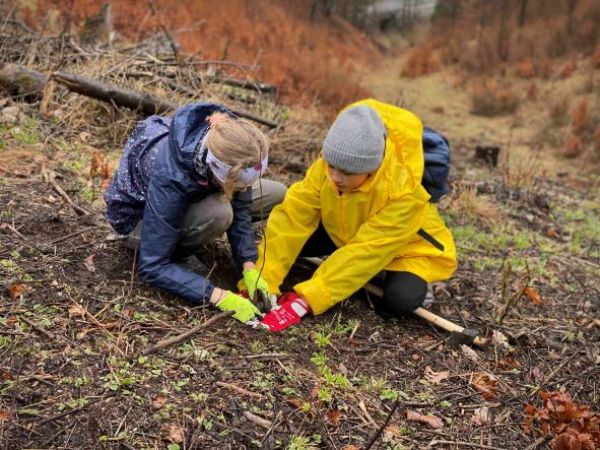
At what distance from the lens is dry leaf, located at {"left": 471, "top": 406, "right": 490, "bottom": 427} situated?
2855 millimetres

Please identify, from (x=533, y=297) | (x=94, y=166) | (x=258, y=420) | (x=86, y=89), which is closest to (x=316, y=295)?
(x=258, y=420)

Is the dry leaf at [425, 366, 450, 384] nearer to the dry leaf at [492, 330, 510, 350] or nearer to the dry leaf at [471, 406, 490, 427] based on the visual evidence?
the dry leaf at [471, 406, 490, 427]

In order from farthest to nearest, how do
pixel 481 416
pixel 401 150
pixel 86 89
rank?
pixel 86 89, pixel 401 150, pixel 481 416

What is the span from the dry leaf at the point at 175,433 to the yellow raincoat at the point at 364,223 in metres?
1.08

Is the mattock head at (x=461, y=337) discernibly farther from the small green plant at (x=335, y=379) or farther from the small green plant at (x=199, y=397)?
the small green plant at (x=199, y=397)

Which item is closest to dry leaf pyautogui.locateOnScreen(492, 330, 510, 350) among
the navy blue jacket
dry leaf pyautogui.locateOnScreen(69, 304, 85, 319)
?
the navy blue jacket

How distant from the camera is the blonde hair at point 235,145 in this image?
267cm

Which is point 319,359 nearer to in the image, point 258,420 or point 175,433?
point 258,420

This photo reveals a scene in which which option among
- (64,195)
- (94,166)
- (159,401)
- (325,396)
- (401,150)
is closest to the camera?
(159,401)

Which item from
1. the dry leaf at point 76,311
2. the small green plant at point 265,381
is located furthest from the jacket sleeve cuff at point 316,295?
the dry leaf at point 76,311

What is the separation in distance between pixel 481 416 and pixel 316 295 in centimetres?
100

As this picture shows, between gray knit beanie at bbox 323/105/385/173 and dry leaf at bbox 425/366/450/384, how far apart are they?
1.09 metres

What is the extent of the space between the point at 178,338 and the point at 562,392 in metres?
1.92

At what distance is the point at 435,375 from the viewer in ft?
10.3
